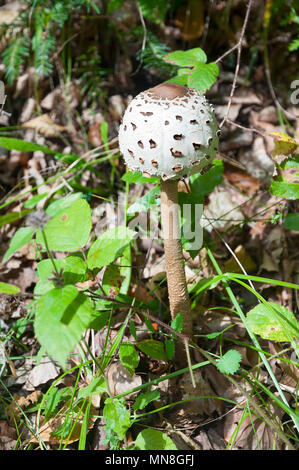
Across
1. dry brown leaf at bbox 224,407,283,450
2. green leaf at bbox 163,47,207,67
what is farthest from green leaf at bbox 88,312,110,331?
green leaf at bbox 163,47,207,67

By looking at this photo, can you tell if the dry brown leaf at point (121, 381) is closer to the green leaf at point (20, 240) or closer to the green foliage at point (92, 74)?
the green leaf at point (20, 240)

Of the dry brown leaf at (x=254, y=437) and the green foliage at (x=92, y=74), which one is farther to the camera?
the green foliage at (x=92, y=74)

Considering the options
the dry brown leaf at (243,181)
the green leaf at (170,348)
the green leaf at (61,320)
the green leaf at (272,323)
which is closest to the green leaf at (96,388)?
the green leaf at (170,348)

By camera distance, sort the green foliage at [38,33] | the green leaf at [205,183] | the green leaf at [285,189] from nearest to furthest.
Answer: the green leaf at [285,189], the green leaf at [205,183], the green foliage at [38,33]

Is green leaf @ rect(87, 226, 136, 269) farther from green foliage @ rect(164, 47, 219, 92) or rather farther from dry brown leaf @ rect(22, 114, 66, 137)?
dry brown leaf @ rect(22, 114, 66, 137)

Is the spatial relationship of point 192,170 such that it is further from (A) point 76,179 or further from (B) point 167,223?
(A) point 76,179
